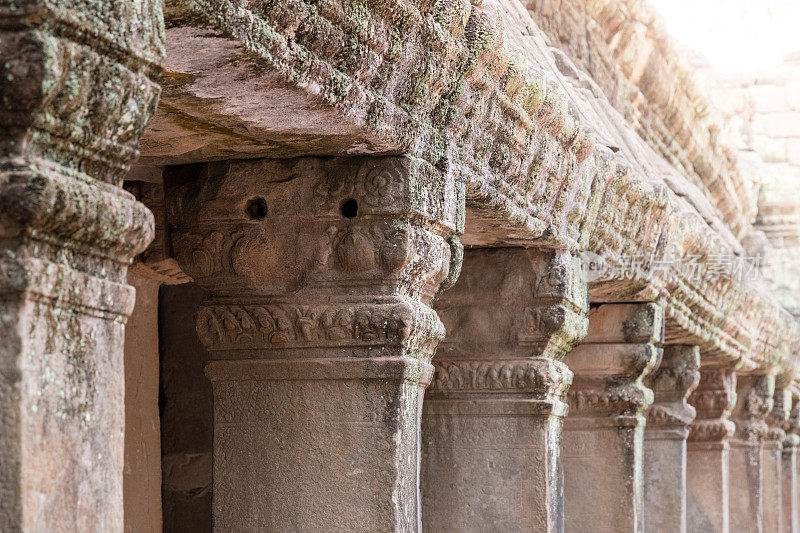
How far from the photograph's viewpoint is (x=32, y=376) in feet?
6.20

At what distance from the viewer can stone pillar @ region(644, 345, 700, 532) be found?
7.56 m

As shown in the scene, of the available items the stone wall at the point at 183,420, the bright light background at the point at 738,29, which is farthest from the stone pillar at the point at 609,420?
the bright light background at the point at 738,29

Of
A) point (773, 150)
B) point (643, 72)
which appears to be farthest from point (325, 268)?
point (773, 150)

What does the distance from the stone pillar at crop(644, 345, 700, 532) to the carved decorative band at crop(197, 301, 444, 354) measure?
14.1ft

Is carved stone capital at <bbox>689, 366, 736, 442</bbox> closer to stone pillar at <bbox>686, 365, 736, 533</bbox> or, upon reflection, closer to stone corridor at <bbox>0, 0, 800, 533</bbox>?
stone pillar at <bbox>686, 365, 736, 533</bbox>

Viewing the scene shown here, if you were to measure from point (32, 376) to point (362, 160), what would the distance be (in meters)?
1.68

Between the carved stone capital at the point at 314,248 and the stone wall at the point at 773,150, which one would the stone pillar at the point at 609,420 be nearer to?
the carved stone capital at the point at 314,248

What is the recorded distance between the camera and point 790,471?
13414 millimetres

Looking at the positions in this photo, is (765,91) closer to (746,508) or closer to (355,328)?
(746,508)

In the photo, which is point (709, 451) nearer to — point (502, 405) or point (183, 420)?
point (502, 405)

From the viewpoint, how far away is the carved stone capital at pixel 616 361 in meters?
6.40

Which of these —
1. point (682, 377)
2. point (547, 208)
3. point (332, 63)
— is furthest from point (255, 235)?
point (682, 377)

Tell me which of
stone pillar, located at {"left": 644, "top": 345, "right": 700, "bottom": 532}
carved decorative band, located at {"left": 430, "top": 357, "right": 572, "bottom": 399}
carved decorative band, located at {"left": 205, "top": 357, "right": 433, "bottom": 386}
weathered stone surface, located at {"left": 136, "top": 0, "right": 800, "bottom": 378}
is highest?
weathered stone surface, located at {"left": 136, "top": 0, "right": 800, "bottom": 378}

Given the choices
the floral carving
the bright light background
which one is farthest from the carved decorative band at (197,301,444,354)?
the bright light background
